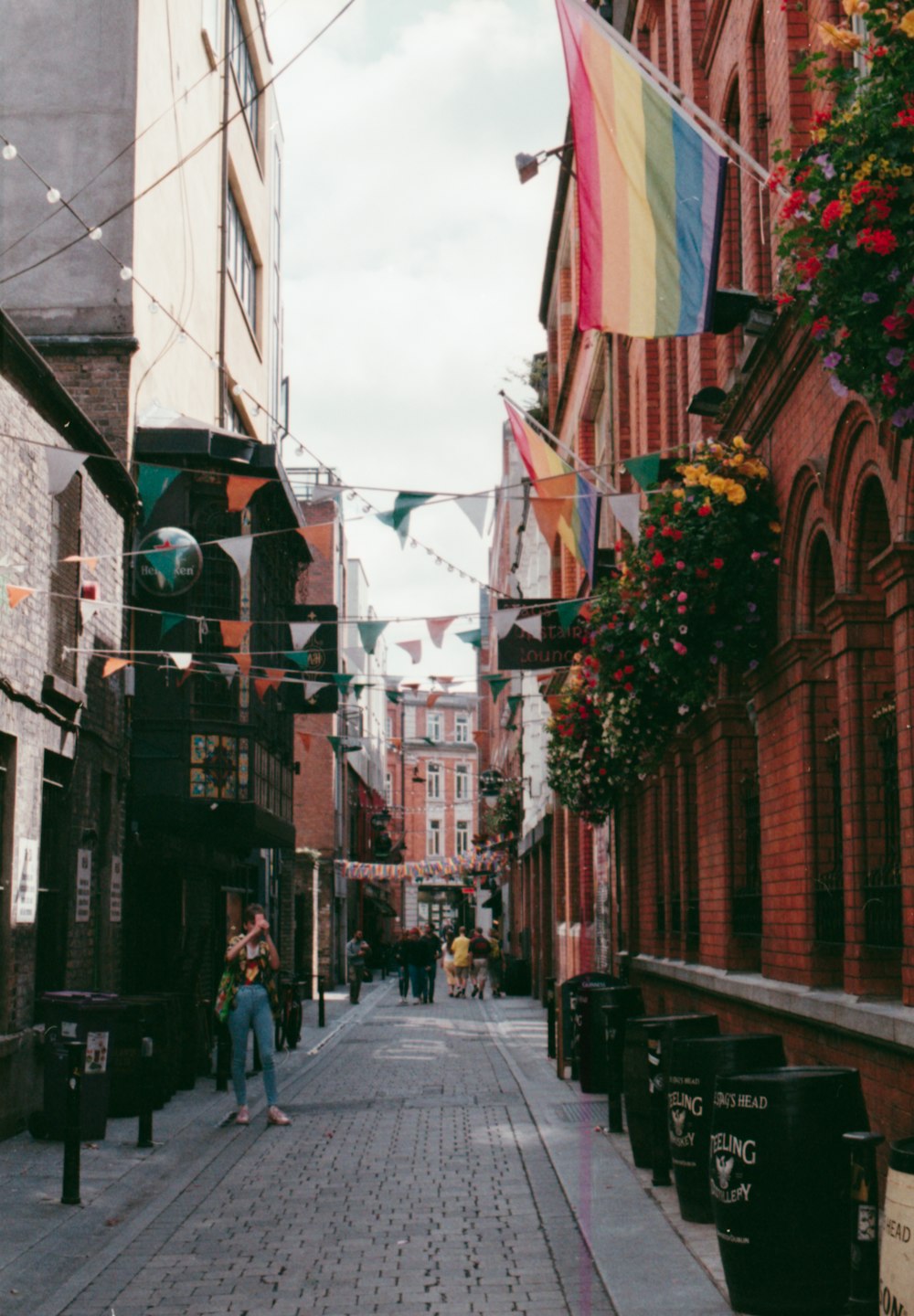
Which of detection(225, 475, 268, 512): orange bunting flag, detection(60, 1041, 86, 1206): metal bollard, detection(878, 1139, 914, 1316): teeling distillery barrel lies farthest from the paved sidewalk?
detection(225, 475, 268, 512): orange bunting flag

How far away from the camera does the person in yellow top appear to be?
37.2m

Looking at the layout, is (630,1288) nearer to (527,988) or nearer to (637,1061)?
(637,1061)

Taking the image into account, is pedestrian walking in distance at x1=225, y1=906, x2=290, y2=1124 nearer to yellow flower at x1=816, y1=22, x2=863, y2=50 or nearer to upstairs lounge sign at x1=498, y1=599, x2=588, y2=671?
upstairs lounge sign at x1=498, y1=599, x2=588, y2=671

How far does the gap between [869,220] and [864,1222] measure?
3.43 metres

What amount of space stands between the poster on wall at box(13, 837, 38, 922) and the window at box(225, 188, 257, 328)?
13.7 metres

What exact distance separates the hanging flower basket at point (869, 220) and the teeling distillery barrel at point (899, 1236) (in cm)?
256

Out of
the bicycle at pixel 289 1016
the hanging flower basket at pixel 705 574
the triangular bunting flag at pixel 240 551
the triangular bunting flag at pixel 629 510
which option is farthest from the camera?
the bicycle at pixel 289 1016

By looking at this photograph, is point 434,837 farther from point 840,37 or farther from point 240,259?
point 840,37

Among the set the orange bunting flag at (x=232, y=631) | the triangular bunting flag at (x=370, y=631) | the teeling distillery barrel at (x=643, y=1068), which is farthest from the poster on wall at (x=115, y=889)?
the teeling distillery barrel at (x=643, y=1068)

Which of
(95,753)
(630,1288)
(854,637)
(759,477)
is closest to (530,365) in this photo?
(95,753)

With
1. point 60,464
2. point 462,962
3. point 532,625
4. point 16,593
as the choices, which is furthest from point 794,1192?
point 462,962

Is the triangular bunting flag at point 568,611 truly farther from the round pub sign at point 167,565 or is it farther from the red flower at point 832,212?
the red flower at point 832,212

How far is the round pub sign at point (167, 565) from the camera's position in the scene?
17.6 m

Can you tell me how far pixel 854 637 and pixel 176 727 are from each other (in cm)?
1141
